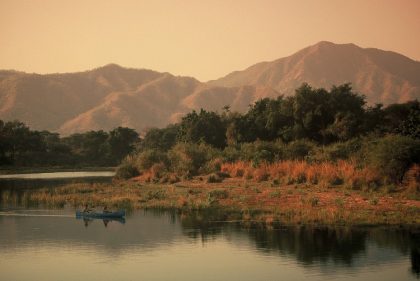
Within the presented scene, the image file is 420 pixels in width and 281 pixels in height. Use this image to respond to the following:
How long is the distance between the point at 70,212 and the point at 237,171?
18677 mm

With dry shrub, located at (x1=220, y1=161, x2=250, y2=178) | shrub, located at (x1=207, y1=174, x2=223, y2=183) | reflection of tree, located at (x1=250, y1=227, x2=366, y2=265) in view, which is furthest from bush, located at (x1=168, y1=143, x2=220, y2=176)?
reflection of tree, located at (x1=250, y1=227, x2=366, y2=265)

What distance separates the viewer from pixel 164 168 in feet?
211

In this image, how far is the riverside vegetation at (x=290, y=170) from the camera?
36.8m

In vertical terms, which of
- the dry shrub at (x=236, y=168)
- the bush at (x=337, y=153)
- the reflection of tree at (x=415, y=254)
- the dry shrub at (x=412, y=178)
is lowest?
the reflection of tree at (x=415, y=254)

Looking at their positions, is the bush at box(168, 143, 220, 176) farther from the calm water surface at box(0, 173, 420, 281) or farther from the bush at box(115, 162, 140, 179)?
the calm water surface at box(0, 173, 420, 281)

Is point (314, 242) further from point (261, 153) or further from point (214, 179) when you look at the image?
point (261, 153)

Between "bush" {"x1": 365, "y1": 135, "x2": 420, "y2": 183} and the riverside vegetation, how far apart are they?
0.22ft

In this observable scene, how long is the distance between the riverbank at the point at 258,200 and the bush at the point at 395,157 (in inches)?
92.1

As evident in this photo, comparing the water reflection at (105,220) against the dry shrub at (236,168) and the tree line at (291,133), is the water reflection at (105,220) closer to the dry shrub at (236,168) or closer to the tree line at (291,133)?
the tree line at (291,133)

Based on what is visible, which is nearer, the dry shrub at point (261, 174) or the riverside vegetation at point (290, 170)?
the riverside vegetation at point (290, 170)

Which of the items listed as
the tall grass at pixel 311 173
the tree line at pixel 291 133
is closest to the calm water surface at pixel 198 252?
the tall grass at pixel 311 173

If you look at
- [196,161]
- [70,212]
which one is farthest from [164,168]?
[70,212]

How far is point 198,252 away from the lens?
27016 millimetres

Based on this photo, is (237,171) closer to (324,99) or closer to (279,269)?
(324,99)
